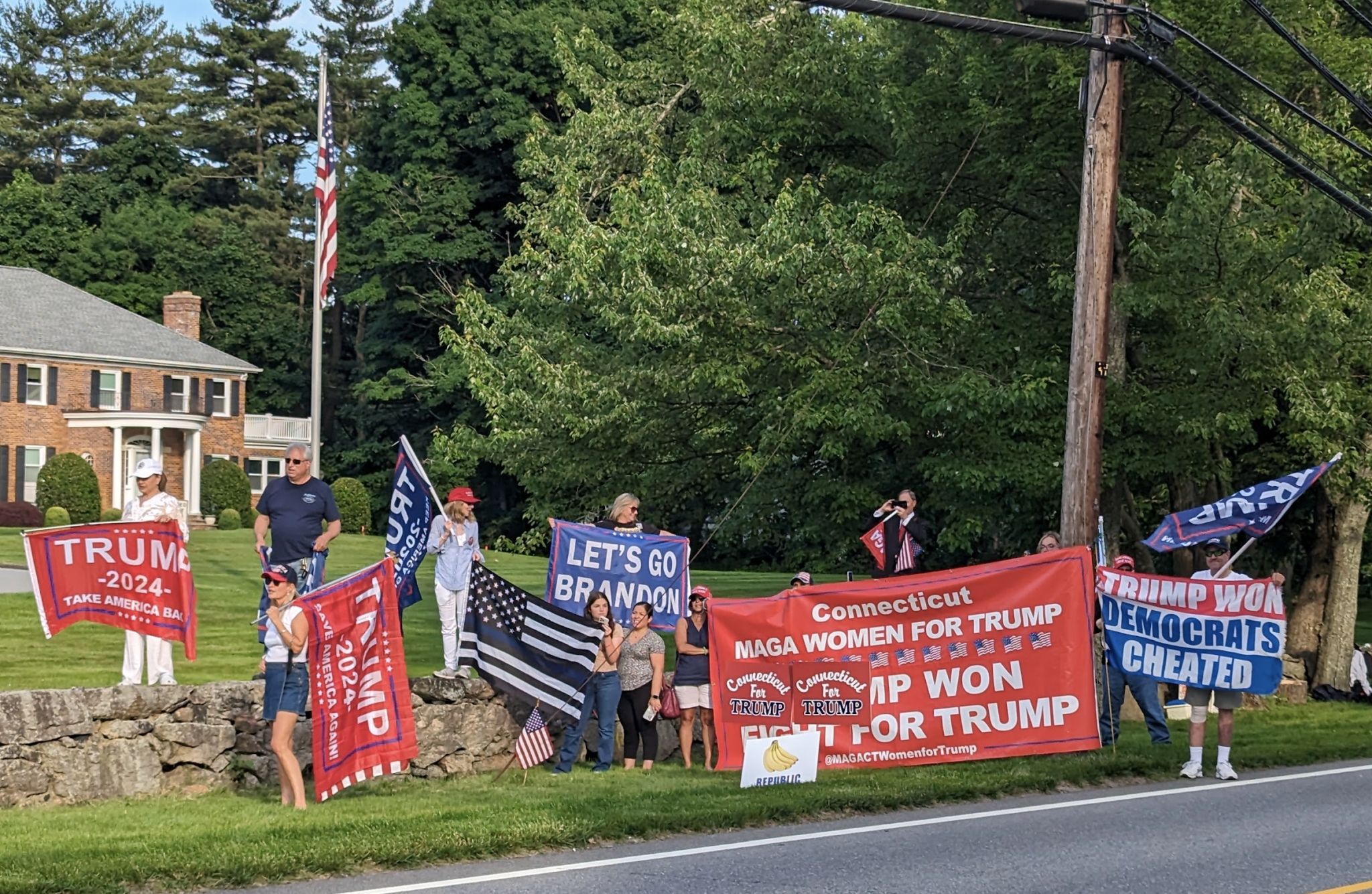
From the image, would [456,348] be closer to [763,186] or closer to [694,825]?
[763,186]

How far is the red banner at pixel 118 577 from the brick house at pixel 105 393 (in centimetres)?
3898

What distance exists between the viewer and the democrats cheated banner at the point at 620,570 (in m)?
15.8

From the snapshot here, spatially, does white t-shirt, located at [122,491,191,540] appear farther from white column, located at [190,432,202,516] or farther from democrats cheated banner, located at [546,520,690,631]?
white column, located at [190,432,202,516]

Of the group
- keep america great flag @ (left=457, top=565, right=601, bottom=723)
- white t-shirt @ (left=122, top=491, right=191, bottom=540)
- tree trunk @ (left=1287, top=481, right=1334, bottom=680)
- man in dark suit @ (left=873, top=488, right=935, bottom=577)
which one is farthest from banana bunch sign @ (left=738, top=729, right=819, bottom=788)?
tree trunk @ (left=1287, top=481, right=1334, bottom=680)

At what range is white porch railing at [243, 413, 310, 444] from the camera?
6225 centimetres

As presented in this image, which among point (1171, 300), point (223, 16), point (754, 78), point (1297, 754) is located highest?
point (223, 16)

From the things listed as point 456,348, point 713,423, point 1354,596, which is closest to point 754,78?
point 713,423

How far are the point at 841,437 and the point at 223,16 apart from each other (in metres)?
74.9

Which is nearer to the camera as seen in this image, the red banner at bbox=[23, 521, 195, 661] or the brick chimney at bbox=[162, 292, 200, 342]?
the red banner at bbox=[23, 521, 195, 661]

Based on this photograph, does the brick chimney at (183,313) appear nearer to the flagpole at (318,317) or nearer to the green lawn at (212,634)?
the green lawn at (212,634)

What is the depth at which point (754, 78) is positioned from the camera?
23031 mm

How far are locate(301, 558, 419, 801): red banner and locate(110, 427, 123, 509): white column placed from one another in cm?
4416

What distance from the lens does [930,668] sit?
1423 cm

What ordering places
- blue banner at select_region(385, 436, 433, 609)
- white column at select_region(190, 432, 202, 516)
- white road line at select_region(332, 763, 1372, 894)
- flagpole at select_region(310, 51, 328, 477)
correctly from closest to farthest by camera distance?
white road line at select_region(332, 763, 1372, 894), blue banner at select_region(385, 436, 433, 609), flagpole at select_region(310, 51, 328, 477), white column at select_region(190, 432, 202, 516)
